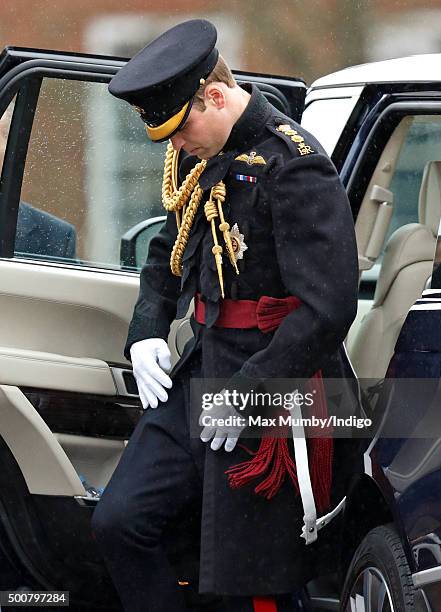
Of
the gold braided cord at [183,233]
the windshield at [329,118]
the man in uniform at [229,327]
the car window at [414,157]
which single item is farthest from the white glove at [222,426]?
the car window at [414,157]

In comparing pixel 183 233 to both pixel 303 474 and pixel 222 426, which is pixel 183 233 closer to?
pixel 222 426

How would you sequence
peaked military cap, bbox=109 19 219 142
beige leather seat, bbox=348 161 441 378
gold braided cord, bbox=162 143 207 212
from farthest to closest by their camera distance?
beige leather seat, bbox=348 161 441 378 < gold braided cord, bbox=162 143 207 212 < peaked military cap, bbox=109 19 219 142

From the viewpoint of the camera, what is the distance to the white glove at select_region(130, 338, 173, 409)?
3.06m

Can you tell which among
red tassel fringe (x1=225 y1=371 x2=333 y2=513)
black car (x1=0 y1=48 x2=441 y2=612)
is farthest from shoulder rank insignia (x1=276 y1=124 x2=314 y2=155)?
red tassel fringe (x1=225 y1=371 x2=333 y2=513)

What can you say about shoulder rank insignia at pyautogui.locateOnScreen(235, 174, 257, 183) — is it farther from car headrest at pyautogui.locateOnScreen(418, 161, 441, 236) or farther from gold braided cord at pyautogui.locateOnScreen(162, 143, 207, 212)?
car headrest at pyautogui.locateOnScreen(418, 161, 441, 236)

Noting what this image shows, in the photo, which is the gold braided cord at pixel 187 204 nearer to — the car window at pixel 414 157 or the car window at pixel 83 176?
the car window at pixel 83 176

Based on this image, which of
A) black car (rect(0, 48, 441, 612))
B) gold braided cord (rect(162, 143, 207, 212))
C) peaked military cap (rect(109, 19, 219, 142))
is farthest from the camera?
black car (rect(0, 48, 441, 612))

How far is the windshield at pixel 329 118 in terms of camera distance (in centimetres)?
335

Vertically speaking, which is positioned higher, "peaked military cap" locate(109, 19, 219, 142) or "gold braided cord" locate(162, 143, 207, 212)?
"peaked military cap" locate(109, 19, 219, 142)

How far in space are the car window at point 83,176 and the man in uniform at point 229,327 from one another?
0.97ft

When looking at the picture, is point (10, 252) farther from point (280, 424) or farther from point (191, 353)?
point (280, 424)

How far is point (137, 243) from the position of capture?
137 inches

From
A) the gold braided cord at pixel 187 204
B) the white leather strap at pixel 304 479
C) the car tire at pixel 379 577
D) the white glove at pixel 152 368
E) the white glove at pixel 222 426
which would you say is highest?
the gold braided cord at pixel 187 204

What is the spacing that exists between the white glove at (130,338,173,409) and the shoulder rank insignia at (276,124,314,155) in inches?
23.0
